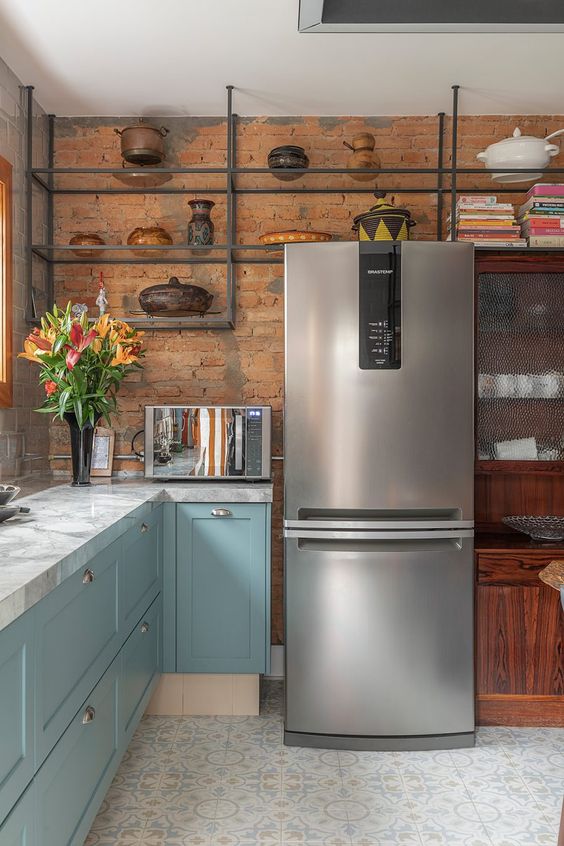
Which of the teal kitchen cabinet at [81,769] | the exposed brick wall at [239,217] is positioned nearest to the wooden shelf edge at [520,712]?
the exposed brick wall at [239,217]

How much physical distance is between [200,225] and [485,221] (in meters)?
1.22

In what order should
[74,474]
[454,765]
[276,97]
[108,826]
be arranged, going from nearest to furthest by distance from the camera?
[108,826] < [454,765] < [74,474] < [276,97]

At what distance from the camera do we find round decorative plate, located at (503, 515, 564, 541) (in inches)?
111

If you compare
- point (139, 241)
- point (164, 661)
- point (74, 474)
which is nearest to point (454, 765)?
point (164, 661)

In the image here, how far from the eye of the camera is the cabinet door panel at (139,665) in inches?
82.7

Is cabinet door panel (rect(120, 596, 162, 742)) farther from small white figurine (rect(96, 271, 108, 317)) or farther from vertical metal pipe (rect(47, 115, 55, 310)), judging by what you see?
vertical metal pipe (rect(47, 115, 55, 310))

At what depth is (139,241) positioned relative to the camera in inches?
125

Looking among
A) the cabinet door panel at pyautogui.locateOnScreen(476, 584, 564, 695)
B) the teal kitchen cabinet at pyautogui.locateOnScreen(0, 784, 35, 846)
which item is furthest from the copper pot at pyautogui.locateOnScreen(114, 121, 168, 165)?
the teal kitchen cabinet at pyautogui.locateOnScreen(0, 784, 35, 846)

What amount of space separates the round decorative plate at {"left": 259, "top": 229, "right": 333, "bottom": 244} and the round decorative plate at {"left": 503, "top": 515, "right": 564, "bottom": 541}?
1.42 m

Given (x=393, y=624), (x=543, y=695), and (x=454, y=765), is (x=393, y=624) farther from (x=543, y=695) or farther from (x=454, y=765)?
(x=543, y=695)

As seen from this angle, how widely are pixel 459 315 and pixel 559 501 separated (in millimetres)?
1092

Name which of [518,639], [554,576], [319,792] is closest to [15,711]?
[554,576]

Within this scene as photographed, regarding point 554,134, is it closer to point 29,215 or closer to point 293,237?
point 293,237

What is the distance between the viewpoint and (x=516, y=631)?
274 centimetres
